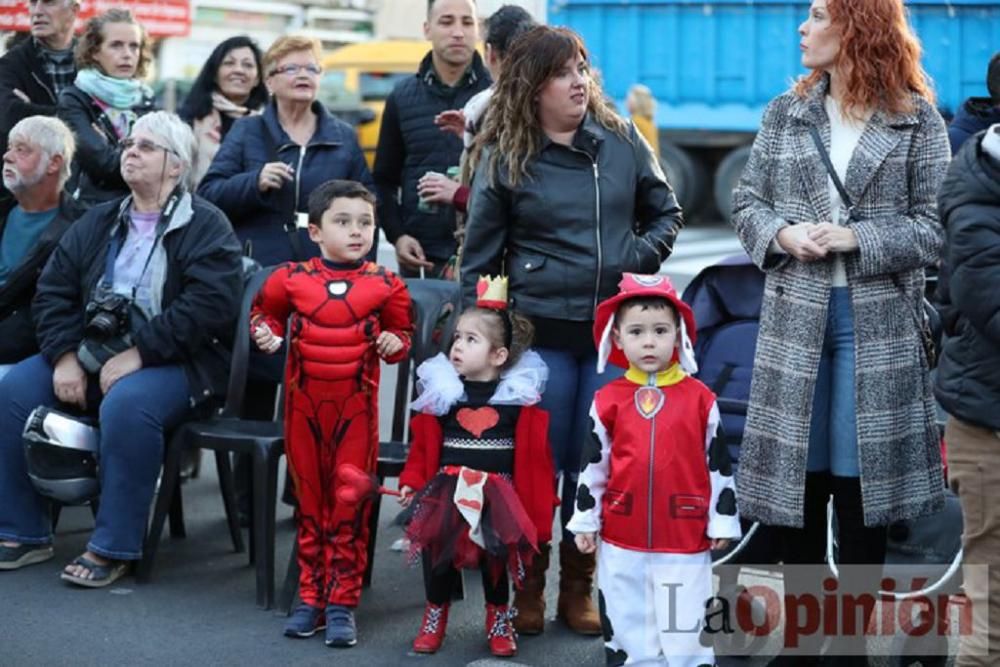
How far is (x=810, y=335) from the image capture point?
503 centimetres

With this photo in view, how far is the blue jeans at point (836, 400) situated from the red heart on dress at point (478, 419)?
3.36 feet

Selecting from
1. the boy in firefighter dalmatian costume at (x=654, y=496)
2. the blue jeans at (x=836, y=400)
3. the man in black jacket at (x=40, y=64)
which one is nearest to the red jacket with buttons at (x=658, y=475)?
the boy in firefighter dalmatian costume at (x=654, y=496)

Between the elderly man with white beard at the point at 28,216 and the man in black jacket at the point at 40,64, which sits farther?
the man in black jacket at the point at 40,64

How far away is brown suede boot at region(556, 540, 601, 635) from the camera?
583 cm

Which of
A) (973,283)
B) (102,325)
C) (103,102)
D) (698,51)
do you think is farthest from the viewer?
(698,51)

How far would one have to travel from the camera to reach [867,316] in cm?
500

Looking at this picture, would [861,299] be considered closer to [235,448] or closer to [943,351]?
[943,351]

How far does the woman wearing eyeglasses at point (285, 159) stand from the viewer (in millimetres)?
7230

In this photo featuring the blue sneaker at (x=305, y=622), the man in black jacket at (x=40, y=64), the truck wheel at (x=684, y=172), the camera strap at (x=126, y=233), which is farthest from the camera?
the truck wheel at (x=684, y=172)

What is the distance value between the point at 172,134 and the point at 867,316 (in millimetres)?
2888

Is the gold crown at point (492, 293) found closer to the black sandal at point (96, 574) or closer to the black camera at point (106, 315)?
the black camera at point (106, 315)

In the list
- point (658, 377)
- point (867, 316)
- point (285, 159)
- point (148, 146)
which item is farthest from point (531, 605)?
point (285, 159)

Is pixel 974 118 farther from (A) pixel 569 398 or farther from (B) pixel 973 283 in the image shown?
(B) pixel 973 283

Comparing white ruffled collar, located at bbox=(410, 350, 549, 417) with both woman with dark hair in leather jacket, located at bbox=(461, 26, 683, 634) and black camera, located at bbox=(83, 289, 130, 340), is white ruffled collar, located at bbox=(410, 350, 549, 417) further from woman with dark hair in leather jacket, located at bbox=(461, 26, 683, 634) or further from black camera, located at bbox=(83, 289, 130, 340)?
black camera, located at bbox=(83, 289, 130, 340)
